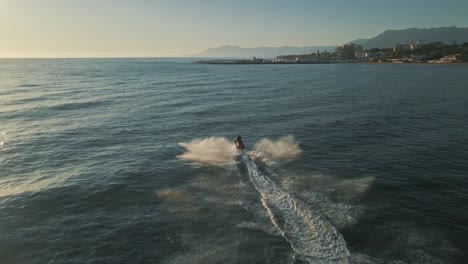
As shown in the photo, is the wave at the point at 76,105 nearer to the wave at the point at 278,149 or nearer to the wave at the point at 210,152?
the wave at the point at 210,152

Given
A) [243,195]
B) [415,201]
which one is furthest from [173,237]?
[415,201]

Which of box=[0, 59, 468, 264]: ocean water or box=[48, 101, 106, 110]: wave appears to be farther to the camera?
box=[48, 101, 106, 110]: wave

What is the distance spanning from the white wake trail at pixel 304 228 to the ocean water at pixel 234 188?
0.34 ft

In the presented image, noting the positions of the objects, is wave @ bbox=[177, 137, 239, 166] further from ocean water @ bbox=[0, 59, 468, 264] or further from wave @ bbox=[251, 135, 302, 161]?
wave @ bbox=[251, 135, 302, 161]

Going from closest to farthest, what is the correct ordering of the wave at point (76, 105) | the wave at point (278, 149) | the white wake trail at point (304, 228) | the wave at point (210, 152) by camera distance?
the white wake trail at point (304, 228) < the wave at point (210, 152) < the wave at point (278, 149) < the wave at point (76, 105)

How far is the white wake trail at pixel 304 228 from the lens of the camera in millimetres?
20000

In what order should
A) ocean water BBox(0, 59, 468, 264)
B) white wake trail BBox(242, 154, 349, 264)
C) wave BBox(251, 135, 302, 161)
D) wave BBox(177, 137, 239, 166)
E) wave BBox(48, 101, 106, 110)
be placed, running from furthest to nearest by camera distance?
wave BBox(48, 101, 106, 110)
wave BBox(251, 135, 302, 161)
wave BBox(177, 137, 239, 166)
ocean water BBox(0, 59, 468, 264)
white wake trail BBox(242, 154, 349, 264)

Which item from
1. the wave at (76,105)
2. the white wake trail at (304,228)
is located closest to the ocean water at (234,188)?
the white wake trail at (304,228)

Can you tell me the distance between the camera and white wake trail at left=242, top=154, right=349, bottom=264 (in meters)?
20.0

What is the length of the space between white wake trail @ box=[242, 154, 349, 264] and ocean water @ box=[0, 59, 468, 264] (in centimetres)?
10

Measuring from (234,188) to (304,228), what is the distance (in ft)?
29.1

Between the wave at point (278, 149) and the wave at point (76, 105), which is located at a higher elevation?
the wave at point (76, 105)

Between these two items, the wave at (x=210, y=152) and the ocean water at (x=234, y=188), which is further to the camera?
the wave at (x=210, y=152)

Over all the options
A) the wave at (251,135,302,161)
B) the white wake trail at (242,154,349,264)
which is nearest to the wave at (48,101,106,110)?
the wave at (251,135,302,161)
